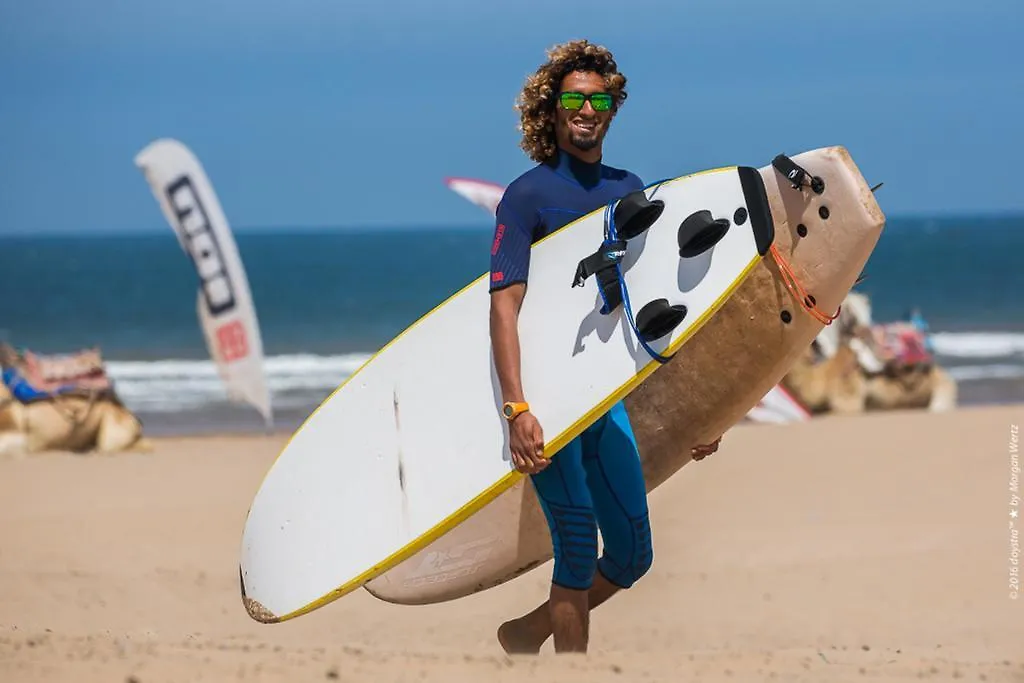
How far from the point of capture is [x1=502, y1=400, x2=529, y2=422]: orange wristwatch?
10.6 ft

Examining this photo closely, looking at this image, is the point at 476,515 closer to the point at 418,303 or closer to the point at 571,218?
the point at 571,218

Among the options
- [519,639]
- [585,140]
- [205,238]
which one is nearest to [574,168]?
[585,140]

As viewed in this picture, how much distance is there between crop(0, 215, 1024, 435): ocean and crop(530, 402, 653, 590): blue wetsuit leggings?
1543 millimetres

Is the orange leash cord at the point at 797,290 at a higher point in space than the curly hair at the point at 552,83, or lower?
lower

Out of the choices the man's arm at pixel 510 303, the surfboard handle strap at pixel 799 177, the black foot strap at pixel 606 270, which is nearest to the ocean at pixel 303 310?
the surfboard handle strap at pixel 799 177

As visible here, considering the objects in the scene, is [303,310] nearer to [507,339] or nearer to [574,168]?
[574,168]

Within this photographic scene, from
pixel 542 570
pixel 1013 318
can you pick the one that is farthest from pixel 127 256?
pixel 542 570

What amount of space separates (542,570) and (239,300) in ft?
16.7

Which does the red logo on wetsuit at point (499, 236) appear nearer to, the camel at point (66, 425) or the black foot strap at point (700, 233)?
the black foot strap at point (700, 233)

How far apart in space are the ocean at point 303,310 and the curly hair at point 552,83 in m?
1.55

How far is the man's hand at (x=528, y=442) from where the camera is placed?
321 centimetres

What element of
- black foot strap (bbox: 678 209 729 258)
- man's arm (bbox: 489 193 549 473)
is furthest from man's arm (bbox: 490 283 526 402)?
black foot strap (bbox: 678 209 729 258)

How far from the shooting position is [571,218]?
3426 millimetres

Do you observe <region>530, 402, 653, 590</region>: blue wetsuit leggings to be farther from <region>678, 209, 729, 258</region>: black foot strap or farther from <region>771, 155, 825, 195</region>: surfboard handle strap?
<region>771, 155, 825, 195</region>: surfboard handle strap
